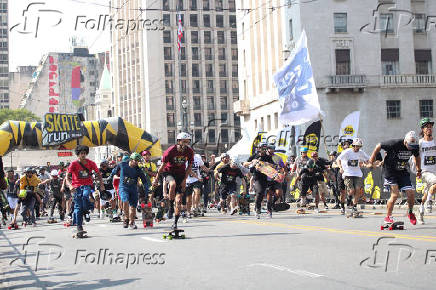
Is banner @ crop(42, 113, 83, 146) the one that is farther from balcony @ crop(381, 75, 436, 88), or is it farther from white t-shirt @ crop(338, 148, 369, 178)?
balcony @ crop(381, 75, 436, 88)

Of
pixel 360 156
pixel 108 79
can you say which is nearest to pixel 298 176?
pixel 360 156

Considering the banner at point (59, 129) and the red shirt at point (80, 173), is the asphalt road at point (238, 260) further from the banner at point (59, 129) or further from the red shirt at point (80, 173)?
the banner at point (59, 129)

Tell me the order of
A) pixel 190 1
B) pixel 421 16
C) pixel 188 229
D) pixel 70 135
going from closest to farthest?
pixel 188 229 → pixel 70 135 → pixel 421 16 → pixel 190 1

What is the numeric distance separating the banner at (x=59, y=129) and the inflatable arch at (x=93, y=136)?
0.20m

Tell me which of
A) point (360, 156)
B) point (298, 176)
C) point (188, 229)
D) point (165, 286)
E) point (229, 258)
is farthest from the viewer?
point (298, 176)

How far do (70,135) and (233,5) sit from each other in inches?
3058

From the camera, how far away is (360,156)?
17266mm

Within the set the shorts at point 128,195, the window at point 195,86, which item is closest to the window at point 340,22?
the shorts at point 128,195

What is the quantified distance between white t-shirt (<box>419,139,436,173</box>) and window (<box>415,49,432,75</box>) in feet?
127

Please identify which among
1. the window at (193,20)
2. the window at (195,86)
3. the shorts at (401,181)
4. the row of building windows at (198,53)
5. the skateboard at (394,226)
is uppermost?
the window at (193,20)

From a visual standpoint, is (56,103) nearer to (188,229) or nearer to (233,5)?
(233,5)

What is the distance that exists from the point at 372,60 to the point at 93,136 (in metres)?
22.9

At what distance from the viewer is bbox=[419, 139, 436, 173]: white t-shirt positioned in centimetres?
1400

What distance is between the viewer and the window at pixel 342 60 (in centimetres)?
5025
